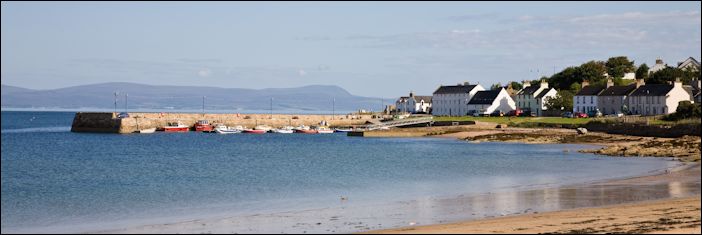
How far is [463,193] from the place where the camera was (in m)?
32.3

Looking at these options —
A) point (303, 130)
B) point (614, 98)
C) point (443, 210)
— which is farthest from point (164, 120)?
point (443, 210)

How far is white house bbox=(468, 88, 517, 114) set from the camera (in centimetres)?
12950

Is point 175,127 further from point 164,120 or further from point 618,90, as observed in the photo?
point 618,90

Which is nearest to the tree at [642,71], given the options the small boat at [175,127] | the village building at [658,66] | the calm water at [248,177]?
the village building at [658,66]

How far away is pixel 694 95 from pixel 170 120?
67164 mm

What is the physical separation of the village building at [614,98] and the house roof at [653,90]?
5.70ft

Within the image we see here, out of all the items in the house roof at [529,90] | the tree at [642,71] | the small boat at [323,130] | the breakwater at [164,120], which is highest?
the tree at [642,71]

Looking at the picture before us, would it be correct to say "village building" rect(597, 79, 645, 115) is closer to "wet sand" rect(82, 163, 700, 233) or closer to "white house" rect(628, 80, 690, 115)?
"white house" rect(628, 80, 690, 115)

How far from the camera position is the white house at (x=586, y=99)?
11538 centimetres

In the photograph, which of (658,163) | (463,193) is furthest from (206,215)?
(658,163)

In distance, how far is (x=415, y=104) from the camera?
162625 millimetres

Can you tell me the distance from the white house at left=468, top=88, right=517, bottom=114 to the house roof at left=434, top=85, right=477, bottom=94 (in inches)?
178

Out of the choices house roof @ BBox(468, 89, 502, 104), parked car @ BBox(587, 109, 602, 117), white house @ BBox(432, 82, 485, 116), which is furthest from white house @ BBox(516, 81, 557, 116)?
parked car @ BBox(587, 109, 602, 117)

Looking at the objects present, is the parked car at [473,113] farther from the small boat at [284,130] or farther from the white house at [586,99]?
the small boat at [284,130]
